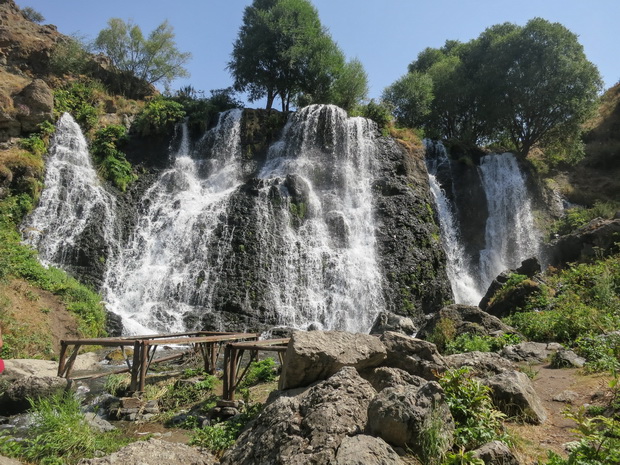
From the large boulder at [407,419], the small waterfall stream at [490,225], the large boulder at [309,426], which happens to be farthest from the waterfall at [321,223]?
the large boulder at [407,419]

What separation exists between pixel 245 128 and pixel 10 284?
48.2 ft

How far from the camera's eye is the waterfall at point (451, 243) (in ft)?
69.3

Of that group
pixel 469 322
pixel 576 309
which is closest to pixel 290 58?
pixel 469 322

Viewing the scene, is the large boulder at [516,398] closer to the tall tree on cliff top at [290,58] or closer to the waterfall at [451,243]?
the waterfall at [451,243]

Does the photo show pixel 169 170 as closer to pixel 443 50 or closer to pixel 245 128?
pixel 245 128

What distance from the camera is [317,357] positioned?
5.11m

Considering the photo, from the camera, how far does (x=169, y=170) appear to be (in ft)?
74.8

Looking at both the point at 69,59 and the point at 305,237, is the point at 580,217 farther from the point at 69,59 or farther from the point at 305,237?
the point at 69,59

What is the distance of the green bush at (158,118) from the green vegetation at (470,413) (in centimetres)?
2280

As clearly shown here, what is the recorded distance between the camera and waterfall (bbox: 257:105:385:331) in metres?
17.4

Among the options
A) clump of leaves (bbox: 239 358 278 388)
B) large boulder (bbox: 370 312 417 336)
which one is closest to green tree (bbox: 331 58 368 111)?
large boulder (bbox: 370 312 417 336)

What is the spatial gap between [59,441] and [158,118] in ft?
69.9

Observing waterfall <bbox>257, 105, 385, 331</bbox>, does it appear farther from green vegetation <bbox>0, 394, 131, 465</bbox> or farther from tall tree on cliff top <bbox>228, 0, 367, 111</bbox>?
green vegetation <bbox>0, 394, 131, 465</bbox>

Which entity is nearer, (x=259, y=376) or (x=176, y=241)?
(x=259, y=376)
